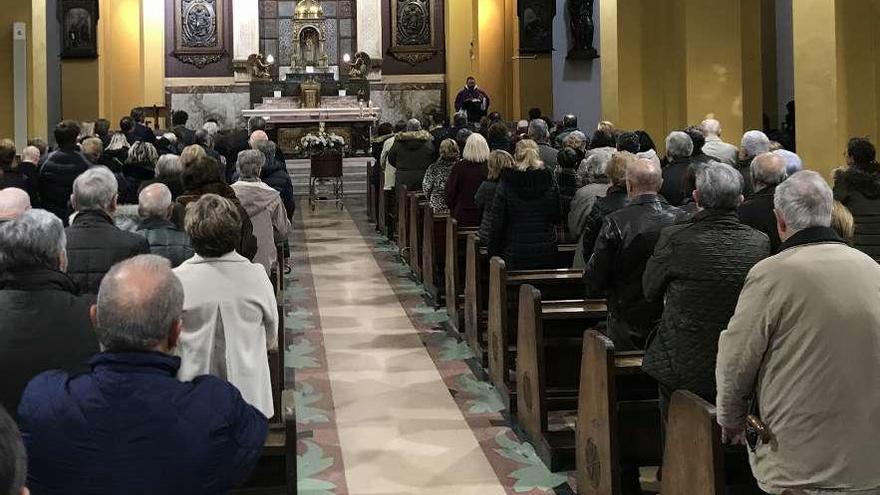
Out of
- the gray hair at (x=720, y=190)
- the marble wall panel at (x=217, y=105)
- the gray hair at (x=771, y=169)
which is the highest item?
the marble wall panel at (x=217, y=105)

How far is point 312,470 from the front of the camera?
246 inches

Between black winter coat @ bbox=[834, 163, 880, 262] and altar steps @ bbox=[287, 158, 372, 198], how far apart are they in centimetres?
1442

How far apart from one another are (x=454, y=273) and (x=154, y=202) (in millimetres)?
3892

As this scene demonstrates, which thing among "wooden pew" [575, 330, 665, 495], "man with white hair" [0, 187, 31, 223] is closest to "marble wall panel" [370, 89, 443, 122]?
"man with white hair" [0, 187, 31, 223]

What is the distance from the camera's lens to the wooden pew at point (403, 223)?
43.2ft

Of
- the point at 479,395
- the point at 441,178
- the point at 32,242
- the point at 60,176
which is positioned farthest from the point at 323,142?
the point at 32,242

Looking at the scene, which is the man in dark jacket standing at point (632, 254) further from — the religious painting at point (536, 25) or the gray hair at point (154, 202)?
the religious painting at point (536, 25)

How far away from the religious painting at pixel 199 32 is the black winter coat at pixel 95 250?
21038mm

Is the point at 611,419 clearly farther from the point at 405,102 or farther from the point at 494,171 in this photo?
the point at 405,102

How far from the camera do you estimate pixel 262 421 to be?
2930mm

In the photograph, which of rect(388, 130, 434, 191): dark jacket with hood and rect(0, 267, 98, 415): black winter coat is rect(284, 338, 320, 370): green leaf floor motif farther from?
rect(388, 130, 434, 191): dark jacket with hood

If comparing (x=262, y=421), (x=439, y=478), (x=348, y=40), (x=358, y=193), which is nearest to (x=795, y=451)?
(x=262, y=421)

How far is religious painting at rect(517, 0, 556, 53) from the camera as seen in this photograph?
21.8 metres

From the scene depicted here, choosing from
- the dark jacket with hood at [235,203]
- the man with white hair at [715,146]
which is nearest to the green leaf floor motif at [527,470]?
the dark jacket with hood at [235,203]
